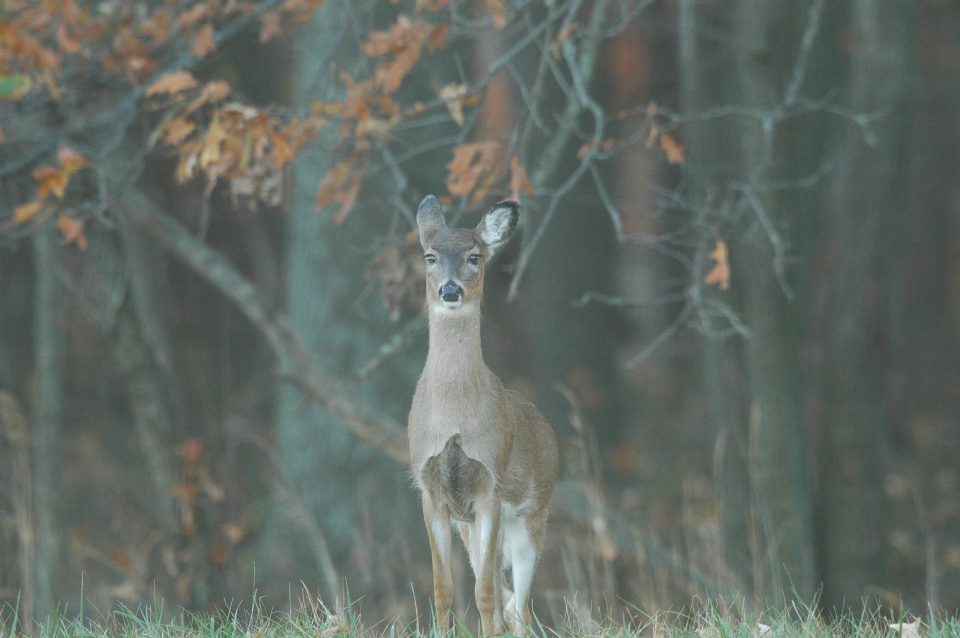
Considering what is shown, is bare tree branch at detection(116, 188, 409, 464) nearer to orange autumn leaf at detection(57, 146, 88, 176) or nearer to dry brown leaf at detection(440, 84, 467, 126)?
orange autumn leaf at detection(57, 146, 88, 176)

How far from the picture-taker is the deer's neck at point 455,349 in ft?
17.0

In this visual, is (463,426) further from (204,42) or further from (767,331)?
(767,331)

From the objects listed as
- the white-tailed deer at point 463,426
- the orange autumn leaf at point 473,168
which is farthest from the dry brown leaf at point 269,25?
the white-tailed deer at point 463,426

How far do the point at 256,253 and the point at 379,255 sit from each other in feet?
30.1

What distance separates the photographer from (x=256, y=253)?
16.4 meters

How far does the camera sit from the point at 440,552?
5.26 m

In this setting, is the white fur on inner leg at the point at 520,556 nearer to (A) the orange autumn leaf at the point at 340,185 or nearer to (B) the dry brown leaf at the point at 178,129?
(A) the orange autumn leaf at the point at 340,185

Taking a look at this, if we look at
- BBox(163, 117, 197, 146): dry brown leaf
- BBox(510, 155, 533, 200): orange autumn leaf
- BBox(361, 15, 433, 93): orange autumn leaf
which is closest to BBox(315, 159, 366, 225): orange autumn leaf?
BBox(361, 15, 433, 93): orange autumn leaf

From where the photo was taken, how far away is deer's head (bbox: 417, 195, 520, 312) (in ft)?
17.2

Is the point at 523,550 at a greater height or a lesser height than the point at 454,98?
lesser

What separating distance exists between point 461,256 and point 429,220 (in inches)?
17.6

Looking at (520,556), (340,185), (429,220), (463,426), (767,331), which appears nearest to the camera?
(463,426)

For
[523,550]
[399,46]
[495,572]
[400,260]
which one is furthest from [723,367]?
[495,572]

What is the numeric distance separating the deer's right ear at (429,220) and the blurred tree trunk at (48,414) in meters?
4.67
